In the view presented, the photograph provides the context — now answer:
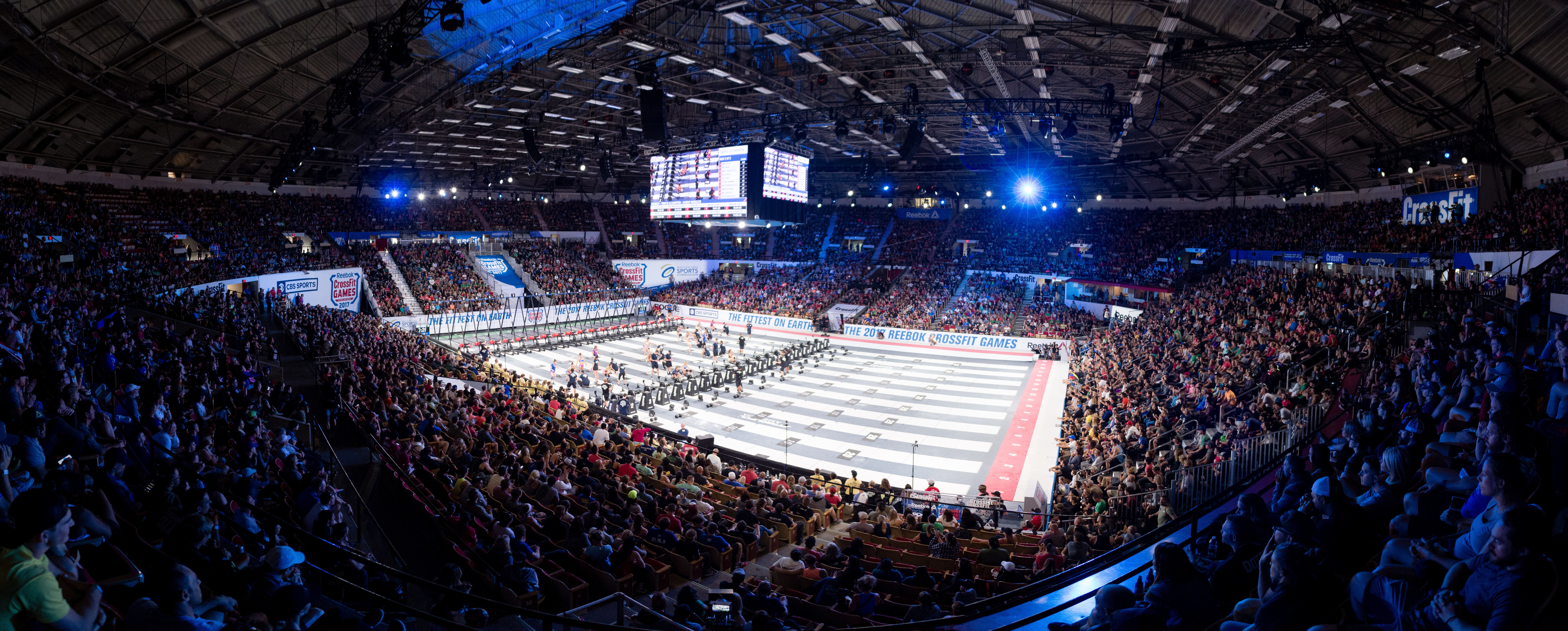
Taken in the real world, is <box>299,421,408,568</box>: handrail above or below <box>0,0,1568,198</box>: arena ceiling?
below

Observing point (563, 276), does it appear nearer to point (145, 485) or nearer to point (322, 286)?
point (322, 286)

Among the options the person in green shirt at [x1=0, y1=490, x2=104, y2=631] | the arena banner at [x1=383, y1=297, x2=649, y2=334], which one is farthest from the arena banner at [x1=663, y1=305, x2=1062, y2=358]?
the person in green shirt at [x1=0, y1=490, x2=104, y2=631]

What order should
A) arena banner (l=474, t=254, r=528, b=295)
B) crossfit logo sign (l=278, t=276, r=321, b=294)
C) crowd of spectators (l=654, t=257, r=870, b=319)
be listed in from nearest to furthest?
1. crossfit logo sign (l=278, t=276, r=321, b=294)
2. crowd of spectators (l=654, t=257, r=870, b=319)
3. arena banner (l=474, t=254, r=528, b=295)

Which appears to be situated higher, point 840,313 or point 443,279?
point 443,279

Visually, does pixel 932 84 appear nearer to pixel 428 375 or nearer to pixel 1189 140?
pixel 1189 140

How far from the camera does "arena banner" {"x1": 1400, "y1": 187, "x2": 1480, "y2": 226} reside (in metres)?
24.0

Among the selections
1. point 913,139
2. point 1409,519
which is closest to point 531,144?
point 913,139

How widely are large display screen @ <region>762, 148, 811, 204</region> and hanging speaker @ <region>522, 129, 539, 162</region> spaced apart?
882cm

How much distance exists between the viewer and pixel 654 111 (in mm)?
19734

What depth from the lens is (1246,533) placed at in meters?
4.68

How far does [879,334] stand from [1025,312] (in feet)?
27.7

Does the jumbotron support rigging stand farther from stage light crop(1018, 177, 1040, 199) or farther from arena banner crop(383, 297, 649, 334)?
stage light crop(1018, 177, 1040, 199)

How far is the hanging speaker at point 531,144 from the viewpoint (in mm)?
25578

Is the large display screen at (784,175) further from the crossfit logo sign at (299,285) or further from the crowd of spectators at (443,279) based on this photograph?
the crossfit logo sign at (299,285)
